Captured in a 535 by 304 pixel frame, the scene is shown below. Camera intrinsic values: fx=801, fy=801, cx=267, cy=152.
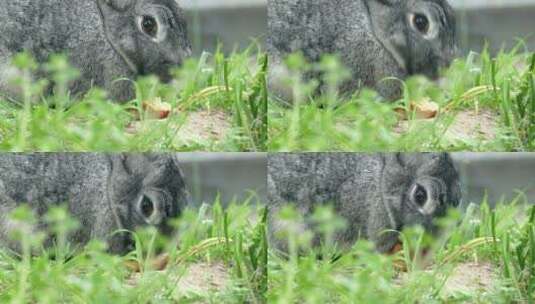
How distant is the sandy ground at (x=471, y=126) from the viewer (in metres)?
2.10

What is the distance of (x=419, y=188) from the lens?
2113 millimetres

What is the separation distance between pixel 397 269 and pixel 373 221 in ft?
0.46

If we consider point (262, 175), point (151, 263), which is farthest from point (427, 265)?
point (151, 263)

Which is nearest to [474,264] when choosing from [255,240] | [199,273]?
[255,240]

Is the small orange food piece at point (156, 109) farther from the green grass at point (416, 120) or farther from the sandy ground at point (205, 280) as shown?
the sandy ground at point (205, 280)

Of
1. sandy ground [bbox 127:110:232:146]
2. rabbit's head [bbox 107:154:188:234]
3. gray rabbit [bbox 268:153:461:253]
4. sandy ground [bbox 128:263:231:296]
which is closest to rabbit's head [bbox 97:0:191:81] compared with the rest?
sandy ground [bbox 127:110:232:146]

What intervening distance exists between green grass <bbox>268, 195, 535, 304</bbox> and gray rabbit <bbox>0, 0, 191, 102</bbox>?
545mm

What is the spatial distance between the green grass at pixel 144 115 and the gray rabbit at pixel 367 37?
85mm

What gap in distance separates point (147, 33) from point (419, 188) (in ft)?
2.72

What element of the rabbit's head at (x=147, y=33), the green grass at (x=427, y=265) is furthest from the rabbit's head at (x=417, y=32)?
the rabbit's head at (x=147, y=33)

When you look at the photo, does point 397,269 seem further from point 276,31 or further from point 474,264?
point 276,31

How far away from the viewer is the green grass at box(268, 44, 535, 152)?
2.07 meters

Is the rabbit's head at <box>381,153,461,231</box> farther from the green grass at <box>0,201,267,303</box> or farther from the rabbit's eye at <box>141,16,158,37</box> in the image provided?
the rabbit's eye at <box>141,16,158,37</box>

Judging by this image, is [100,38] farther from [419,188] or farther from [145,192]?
[419,188]
